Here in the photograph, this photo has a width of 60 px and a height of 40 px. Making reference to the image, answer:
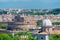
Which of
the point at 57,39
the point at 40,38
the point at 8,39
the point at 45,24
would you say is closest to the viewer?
the point at 8,39

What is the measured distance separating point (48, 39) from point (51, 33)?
565 cm

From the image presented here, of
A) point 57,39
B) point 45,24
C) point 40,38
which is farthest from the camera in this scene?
point 45,24

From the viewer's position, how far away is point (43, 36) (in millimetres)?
36312

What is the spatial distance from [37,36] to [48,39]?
118 inches

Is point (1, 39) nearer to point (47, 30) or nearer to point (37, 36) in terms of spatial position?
point (37, 36)

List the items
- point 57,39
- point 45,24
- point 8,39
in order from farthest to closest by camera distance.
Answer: point 45,24 → point 57,39 → point 8,39

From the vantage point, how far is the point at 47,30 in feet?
130

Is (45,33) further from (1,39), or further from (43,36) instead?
(1,39)

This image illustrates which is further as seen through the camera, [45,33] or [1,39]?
[45,33]

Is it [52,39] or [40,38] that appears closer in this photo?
[52,39]

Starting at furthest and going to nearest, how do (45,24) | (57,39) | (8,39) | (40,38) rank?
1. (45,24)
2. (40,38)
3. (57,39)
4. (8,39)

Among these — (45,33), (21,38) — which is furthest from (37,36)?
(21,38)

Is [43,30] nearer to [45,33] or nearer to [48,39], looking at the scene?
[45,33]

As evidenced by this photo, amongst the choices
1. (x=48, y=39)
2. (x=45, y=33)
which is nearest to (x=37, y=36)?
(x=45, y=33)
